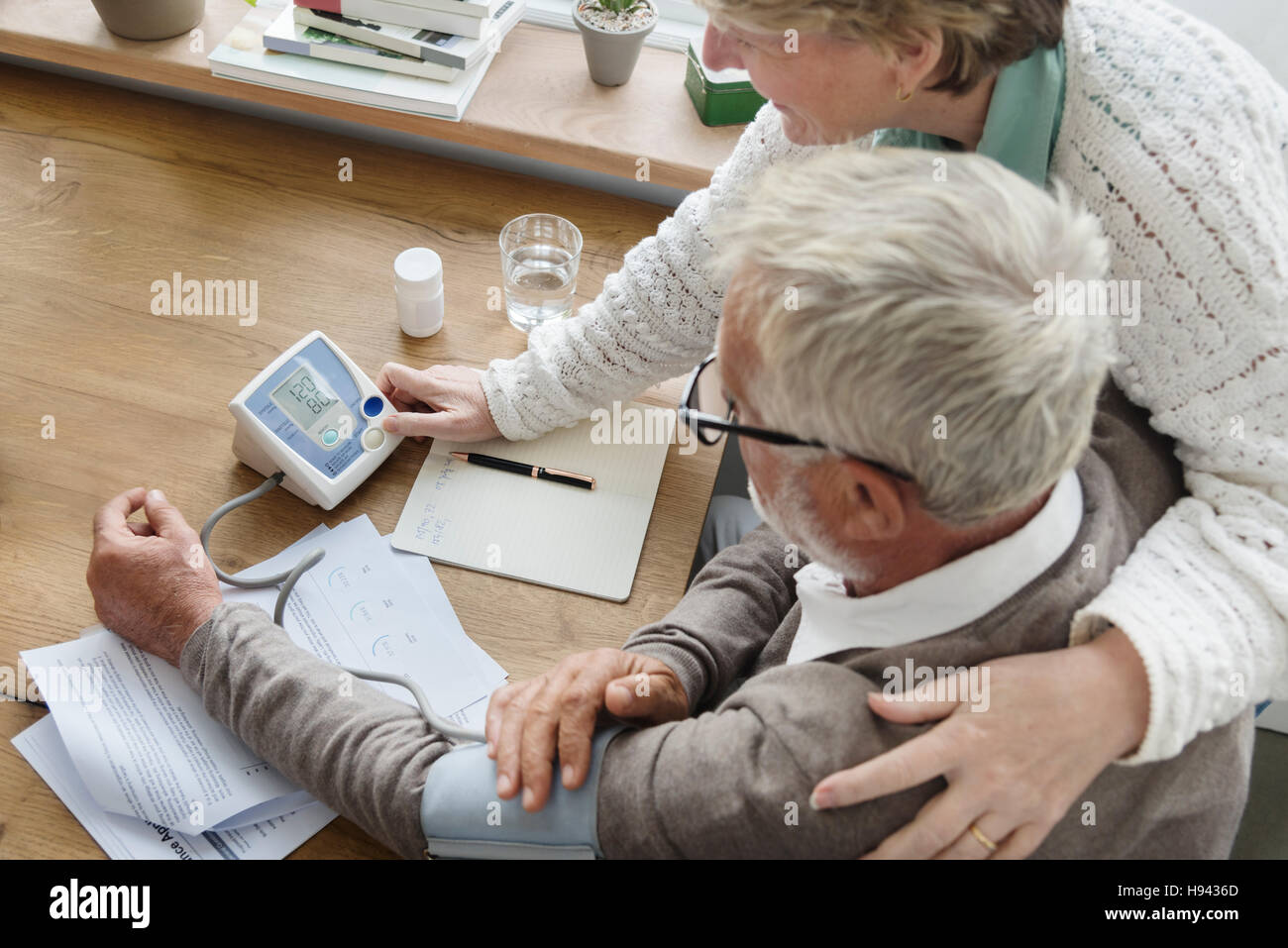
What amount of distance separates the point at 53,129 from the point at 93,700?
98 cm

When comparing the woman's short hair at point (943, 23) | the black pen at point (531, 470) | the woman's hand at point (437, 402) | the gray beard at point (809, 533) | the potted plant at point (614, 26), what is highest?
the woman's short hair at point (943, 23)

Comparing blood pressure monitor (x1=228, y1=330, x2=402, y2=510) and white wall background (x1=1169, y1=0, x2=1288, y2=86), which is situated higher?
white wall background (x1=1169, y1=0, x2=1288, y2=86)

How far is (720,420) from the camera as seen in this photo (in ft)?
2.75

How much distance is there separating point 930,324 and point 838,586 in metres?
0.33

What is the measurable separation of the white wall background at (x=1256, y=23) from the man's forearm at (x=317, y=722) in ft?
4.53

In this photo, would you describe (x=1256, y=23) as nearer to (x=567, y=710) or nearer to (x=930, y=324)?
(x=930, y=324)

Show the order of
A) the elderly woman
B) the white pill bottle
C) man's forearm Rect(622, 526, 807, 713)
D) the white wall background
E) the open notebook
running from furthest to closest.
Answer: the white wall background
the white pill bottle
the open notebook
man's forearm Rect(622, 526, 807, 713)
the elderly woman

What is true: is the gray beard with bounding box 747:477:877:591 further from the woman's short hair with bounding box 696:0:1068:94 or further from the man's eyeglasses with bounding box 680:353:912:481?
the woman's short hair with bounding box 696:0:1068:94

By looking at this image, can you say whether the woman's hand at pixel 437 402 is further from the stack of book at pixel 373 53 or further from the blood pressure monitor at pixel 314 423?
the stack of book at pixel 373 53

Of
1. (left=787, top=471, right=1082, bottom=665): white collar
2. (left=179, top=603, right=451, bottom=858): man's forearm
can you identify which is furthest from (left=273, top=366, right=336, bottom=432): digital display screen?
(left=787, top=471, right=1082, bottom=665): white collar

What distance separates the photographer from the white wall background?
136 cm

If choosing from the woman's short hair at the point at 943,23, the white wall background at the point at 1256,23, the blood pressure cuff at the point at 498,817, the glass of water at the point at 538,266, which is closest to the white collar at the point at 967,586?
the blood pressure cuff at the point at 498,817

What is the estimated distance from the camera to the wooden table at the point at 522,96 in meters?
1.47

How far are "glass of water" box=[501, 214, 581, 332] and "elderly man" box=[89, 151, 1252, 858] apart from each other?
0.48 m
